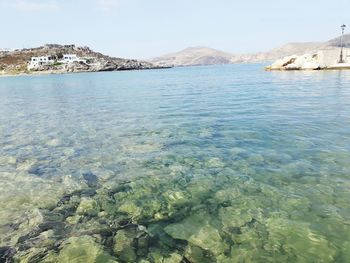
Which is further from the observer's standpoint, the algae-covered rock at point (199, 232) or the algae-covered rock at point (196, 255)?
the algae-covered rock at point (199, 232)

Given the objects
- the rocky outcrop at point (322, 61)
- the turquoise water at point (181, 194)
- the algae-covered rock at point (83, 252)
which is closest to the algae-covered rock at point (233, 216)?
the turquoise water at point (181, 194)

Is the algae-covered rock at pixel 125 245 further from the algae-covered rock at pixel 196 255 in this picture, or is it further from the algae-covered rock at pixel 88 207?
the algae-covered rock at pixel 88 207

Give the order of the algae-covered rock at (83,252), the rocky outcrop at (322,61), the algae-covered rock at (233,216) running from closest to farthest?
the algae-covered rock at (83,252) < the algae-covered rock at (233,216) < the rocky outcrop at (322,61)

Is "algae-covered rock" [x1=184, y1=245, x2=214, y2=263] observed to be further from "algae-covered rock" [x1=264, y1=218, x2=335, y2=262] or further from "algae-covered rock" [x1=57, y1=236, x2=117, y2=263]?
"algae-covered rock" [x1=57, y1=236, x2=117, y2=263]

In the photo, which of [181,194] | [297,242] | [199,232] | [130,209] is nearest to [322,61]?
[181,194]

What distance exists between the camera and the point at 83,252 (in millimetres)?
7352

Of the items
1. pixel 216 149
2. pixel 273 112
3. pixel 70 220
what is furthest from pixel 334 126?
pixel 70 220

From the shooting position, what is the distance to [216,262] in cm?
688

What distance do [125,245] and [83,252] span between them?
1.02 metres

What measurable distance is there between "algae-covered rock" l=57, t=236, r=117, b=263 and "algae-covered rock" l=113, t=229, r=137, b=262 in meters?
0.25

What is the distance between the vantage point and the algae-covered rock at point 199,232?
7.49 meters

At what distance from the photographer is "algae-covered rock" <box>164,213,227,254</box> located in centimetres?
749

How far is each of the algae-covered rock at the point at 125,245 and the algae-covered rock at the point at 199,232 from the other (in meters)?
1.00

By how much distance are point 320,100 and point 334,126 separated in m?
12.9
